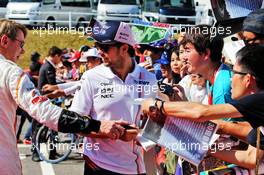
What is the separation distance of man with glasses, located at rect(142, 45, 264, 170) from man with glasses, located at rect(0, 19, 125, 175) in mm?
537

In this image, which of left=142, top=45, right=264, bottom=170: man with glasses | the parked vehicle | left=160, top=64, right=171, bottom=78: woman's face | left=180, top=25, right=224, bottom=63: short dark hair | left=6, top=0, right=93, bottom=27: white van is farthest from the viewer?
left=6, top=0, right=93, bottom=27: white van

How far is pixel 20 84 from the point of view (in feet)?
14.8

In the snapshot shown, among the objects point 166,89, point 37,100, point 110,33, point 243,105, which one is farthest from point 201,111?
point 166,89

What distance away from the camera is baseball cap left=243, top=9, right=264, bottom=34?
507cm

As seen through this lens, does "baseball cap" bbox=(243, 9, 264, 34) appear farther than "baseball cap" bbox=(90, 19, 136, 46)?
No

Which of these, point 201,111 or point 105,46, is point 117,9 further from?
point 201,111

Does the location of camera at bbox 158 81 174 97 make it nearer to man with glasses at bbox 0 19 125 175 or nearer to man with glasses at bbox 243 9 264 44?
man with glasses at bbox 243 9 264 44

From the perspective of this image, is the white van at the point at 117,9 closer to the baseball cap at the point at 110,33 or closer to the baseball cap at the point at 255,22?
the baseball cap at the point at 110,33

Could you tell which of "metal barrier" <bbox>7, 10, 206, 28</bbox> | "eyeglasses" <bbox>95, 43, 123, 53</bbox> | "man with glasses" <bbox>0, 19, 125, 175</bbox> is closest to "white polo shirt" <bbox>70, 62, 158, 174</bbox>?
"eyeglasses" <bbox>95, 43, 123, 53</bbox>

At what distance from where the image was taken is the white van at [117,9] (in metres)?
30.6

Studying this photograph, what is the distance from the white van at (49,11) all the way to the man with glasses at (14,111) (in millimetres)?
24534

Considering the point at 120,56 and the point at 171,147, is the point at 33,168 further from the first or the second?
the point at 171,147

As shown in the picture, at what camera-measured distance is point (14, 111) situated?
4.70 metres

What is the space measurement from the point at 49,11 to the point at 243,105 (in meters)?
28.6
